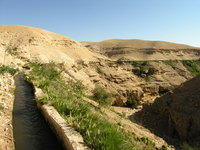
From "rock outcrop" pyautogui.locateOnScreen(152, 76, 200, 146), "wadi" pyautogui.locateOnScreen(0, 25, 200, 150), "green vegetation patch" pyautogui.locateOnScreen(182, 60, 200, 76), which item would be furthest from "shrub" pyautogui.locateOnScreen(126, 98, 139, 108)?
"green vegetation patch" pyautogui.locateOnScreen(182, 60, 200, 76)

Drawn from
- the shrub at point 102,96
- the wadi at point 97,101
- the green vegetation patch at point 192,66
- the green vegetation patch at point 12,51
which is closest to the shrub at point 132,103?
the wadi at point 97,101

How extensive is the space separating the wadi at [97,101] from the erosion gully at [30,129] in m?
0.03

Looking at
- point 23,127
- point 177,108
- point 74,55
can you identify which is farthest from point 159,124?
point 74,55

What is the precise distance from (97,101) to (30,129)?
428 inches

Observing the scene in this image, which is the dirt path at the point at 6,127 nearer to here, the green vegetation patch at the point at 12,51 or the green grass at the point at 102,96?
the green grass at the point at 102,96

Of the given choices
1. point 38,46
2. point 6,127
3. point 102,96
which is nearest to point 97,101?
point 102,96

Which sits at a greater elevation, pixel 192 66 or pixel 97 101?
pixel 192 66

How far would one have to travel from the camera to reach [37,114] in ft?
26.3

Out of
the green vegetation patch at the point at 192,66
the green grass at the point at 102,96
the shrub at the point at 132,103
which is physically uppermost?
the green vegetation patch at the point at 192,66

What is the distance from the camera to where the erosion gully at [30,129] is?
573 cm

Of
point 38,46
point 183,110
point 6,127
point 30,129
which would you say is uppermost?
point 38,46

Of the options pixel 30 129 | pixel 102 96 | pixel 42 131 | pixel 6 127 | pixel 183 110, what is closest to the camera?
pixel 6 127

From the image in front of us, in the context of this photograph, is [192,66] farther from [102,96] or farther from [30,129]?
[30,129]

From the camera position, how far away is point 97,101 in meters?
17.4
